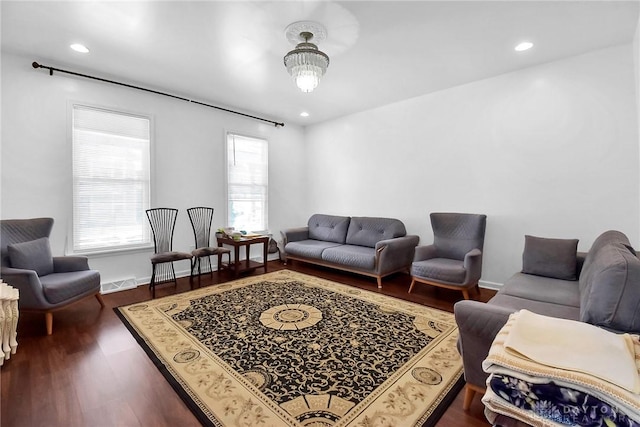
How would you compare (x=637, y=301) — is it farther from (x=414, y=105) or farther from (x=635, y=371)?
(x=414, y=105)

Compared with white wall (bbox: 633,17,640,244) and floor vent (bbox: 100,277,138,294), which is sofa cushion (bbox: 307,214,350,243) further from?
white wall (bbox: 633,17,640,244)

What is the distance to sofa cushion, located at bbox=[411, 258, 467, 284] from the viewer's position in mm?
3268

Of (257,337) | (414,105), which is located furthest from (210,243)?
(414,105)

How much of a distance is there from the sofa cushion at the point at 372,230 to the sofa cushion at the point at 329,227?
0.13 metres

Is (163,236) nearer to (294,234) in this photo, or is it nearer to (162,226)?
(162,226)

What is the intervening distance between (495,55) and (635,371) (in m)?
3.21

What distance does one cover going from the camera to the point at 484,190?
3844mm

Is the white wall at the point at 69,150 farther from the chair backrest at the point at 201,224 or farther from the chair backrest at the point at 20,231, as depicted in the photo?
the chair backrest at the point at 20,231

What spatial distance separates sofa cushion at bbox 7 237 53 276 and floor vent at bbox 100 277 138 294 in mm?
744

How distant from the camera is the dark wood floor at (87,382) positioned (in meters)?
1.59

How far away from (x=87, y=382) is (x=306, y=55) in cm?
296

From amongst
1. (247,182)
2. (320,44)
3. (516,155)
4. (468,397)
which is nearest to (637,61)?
(516,155)

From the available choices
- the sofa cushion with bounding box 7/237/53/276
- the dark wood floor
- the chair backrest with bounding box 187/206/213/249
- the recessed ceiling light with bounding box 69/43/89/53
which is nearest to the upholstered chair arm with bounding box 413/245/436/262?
the dark wood floor

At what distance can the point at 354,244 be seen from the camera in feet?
16.1
